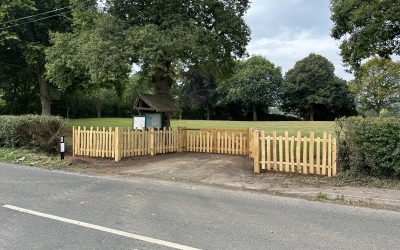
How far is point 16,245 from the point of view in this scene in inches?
191

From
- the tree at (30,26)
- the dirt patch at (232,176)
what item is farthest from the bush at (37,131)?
the tree at (30,26)

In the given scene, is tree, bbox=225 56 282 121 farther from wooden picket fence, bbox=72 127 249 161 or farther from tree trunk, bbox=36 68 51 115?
wooden picket fence, bbox=72 127 249 161

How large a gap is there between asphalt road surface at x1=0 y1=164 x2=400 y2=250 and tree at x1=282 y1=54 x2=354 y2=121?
53.5 m

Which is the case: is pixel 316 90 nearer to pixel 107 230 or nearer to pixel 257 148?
pixel 257 148

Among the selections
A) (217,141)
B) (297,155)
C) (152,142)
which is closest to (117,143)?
(152,142)

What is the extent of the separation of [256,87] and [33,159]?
2074 inches

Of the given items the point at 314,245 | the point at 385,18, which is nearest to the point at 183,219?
the point at 314,245

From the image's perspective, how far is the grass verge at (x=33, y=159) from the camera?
499 inches

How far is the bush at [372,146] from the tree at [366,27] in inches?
244

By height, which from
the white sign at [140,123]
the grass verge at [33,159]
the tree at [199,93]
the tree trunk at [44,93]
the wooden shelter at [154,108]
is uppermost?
the tree at [199,93]

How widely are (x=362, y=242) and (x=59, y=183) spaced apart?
7.28 metres

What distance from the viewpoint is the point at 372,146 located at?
29.1 ft

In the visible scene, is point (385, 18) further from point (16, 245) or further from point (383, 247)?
point (16, 245)

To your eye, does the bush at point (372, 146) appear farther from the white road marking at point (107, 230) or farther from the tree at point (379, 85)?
the tree at point (379, 85)
